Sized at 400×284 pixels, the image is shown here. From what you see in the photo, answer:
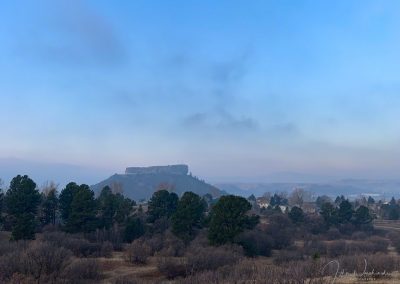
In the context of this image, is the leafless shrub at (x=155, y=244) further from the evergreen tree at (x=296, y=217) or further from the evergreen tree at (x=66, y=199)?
the evergreen tree at (x=296, y=217)

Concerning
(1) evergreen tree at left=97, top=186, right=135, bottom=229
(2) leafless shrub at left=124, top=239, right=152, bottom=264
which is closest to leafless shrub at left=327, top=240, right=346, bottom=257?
(2) leafless shrub at left=124, top=239, right=152, bottom=264

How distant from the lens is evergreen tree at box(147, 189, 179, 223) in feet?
176

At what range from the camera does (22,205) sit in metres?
41.4

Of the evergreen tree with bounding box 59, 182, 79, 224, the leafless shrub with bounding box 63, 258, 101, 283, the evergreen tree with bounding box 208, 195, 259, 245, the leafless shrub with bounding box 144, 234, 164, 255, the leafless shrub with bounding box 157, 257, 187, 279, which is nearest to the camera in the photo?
the leafless shrub with bounding box 63, 258, 101, 283

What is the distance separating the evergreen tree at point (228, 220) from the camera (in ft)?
125

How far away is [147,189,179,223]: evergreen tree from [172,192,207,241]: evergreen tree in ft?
32.7

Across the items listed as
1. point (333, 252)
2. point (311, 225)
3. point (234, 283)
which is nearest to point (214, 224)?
point (333, 252)

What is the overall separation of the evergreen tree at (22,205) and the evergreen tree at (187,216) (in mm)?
13067

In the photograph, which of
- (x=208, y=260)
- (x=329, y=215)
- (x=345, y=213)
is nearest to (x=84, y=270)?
(x=208, y=260)

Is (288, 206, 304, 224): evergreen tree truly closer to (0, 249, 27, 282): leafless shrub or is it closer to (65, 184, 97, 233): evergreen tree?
(65, 184, 97, 233): evergreen tree

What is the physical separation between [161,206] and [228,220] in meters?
17.5

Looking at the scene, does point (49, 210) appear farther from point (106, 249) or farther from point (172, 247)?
point (172, 247)

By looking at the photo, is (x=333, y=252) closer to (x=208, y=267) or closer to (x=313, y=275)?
(x=208, y=267)

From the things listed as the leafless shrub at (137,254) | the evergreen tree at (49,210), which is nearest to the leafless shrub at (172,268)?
the leafless shrub at (137,254)
